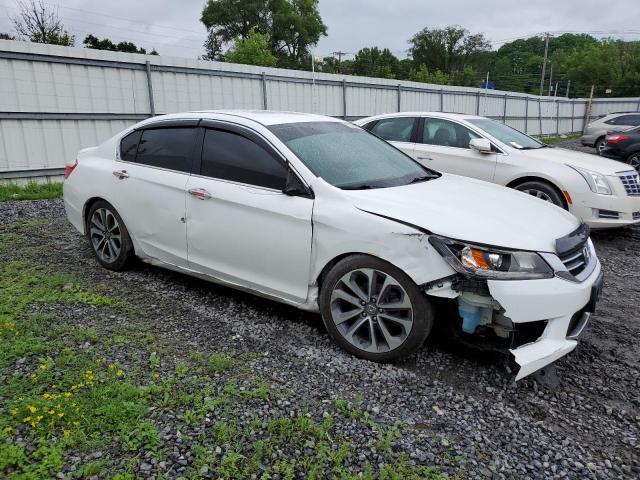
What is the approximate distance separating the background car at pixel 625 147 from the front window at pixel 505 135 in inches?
267

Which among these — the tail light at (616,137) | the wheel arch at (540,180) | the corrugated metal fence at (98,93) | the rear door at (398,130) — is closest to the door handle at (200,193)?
the rear door at (398,130)

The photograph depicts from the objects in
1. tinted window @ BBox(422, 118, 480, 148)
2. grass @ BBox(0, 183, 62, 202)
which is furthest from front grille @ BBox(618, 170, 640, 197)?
grass @ BBox(0, 183, 62, 202)

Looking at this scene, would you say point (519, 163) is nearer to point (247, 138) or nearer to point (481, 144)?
point (481, 144)

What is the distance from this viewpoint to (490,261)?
9.48 ft

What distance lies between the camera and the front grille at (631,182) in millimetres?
6366

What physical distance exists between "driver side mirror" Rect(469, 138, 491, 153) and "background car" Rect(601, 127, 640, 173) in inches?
→ 315

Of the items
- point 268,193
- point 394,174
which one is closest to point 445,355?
point 394,174

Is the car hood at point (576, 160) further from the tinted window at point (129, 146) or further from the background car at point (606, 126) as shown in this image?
the background car at point (606, 126)

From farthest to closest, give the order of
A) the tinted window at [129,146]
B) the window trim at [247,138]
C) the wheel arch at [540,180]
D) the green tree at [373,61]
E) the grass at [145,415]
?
1. the green tree at [373,61]
2. the wheel arch at [540,180]
3. the tinted window at [129,146]
4. the window trim at [247,138]
5. the grass at [145,415]

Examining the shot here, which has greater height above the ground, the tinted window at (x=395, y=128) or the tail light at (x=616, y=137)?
the tinted window at (x=395, y=128)

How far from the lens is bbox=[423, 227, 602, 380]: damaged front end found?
9.29ft

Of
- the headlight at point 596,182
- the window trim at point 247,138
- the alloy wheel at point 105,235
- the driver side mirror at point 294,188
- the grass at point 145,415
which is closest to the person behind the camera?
the grass at point 145,415

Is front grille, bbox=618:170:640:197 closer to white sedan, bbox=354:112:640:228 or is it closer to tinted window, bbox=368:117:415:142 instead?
white sedan, bbox=354:112:640:228

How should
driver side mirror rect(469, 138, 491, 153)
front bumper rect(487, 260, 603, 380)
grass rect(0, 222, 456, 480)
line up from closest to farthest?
grass rect(0, 222, 456, 480) < front bumper rect(487, 260, 603, 380) < driver side mirror rect(469, 138, 491, 153)
